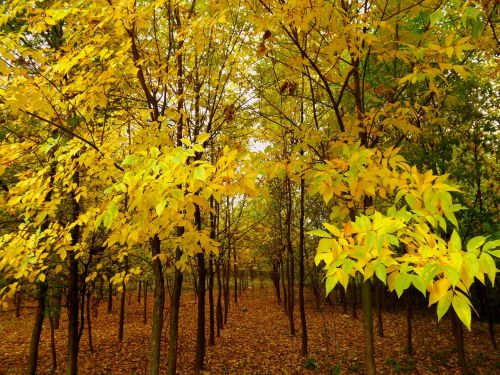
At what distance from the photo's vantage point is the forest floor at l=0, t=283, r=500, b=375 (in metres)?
10.3

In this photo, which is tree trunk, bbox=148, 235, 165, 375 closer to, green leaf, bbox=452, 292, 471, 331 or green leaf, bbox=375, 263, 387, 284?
green leaf, bbox=375, 263, 387, 284

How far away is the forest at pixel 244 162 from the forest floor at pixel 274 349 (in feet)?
0.36

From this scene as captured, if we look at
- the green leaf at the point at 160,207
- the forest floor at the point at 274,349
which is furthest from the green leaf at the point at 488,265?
the forest floor at the point at 274,349

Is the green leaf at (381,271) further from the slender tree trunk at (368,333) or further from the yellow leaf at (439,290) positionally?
the slender tree trunk at (368,333)

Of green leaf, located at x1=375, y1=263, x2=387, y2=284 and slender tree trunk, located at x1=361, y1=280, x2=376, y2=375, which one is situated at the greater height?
green leaf, located at x1=375, y1=263, x2=387, y2=284

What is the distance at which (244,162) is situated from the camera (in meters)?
2.78

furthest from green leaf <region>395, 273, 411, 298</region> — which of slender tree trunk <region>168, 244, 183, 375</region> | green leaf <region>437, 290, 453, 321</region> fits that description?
slender tree trunk <region>168, 244, 183, 375</region>

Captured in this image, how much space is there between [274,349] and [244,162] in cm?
1141

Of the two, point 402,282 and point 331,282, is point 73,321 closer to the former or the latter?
point 331,282

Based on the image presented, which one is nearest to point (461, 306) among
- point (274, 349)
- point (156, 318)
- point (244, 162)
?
point (244, 162)

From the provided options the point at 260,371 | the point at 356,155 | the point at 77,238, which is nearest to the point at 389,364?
the point at 260,371

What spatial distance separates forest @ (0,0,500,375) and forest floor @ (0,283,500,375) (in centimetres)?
11

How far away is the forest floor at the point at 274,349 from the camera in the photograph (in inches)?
405

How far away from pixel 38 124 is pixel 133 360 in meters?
8.30
